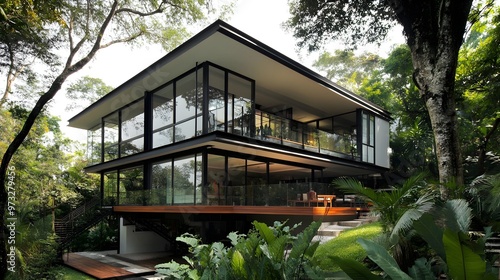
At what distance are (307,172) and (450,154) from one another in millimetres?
10930

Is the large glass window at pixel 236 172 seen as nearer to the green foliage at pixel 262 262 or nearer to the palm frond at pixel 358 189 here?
the palm frond at pixel 358 189

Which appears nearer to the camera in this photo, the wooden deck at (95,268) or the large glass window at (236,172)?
the wooden deck at (95,268)

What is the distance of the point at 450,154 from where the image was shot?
6344 millimetres

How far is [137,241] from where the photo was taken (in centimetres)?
1645

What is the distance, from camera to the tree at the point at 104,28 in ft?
34.8

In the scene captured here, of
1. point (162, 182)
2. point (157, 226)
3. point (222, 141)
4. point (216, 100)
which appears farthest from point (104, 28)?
point (157, 226)

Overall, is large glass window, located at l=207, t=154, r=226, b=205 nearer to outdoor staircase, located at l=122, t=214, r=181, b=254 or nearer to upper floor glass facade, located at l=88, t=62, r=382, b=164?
upper floor glass facade, located at l=88, t=62, r=382, b=164

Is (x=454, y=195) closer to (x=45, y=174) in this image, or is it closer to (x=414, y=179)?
(x=414, y=179)

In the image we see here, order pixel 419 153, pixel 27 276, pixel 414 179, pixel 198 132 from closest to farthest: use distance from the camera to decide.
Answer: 1. pixel 414 179
2. pixel 27 276
3. pixel 198 132
4. pixel 419 153

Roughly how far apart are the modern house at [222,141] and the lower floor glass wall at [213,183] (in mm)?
34

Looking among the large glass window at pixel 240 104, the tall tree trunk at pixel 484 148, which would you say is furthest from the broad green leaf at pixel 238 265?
the tall tree trunk at pixel 484 148

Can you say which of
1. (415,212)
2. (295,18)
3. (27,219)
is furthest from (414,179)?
(27,219)

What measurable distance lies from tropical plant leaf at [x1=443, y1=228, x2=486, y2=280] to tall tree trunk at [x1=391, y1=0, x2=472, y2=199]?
3808mm

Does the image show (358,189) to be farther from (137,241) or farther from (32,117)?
(137,241)
